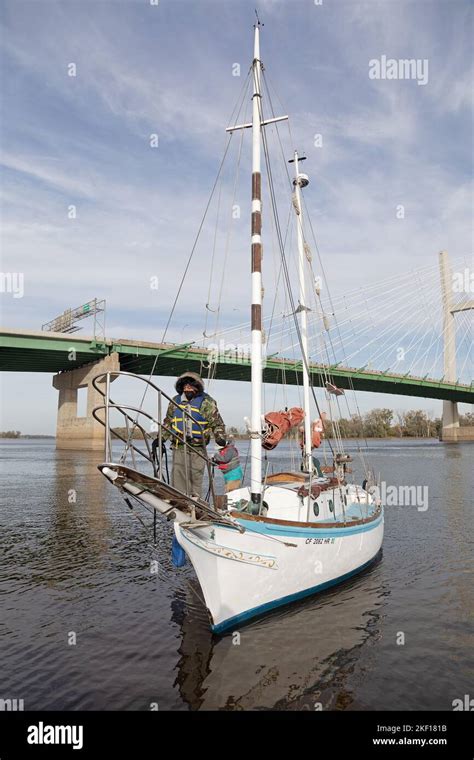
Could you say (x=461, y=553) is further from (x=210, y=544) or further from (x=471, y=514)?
(x=210, y=544)

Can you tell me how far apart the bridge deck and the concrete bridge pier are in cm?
117

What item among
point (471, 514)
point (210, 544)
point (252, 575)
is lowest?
point (471, 514)

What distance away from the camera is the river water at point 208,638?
6.09 metres

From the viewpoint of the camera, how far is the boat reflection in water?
6012mm

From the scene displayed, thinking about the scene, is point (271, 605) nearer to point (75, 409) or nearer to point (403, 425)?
point (75, 409)

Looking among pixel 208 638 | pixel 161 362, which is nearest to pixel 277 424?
pixel 208 638

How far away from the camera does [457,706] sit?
19.5 ft

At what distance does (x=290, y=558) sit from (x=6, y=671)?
14.5 ft

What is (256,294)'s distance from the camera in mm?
9406

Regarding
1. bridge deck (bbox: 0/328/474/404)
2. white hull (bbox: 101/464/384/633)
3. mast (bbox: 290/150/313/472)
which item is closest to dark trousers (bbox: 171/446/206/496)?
white hull (bbox: 101/464/384/633)

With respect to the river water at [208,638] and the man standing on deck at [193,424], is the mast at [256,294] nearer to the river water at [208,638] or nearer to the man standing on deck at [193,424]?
the man standing on deck at [193,424]

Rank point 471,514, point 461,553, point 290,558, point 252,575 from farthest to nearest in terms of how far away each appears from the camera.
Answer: point 471,514, point 461,553, point 290,558, point 252,575
